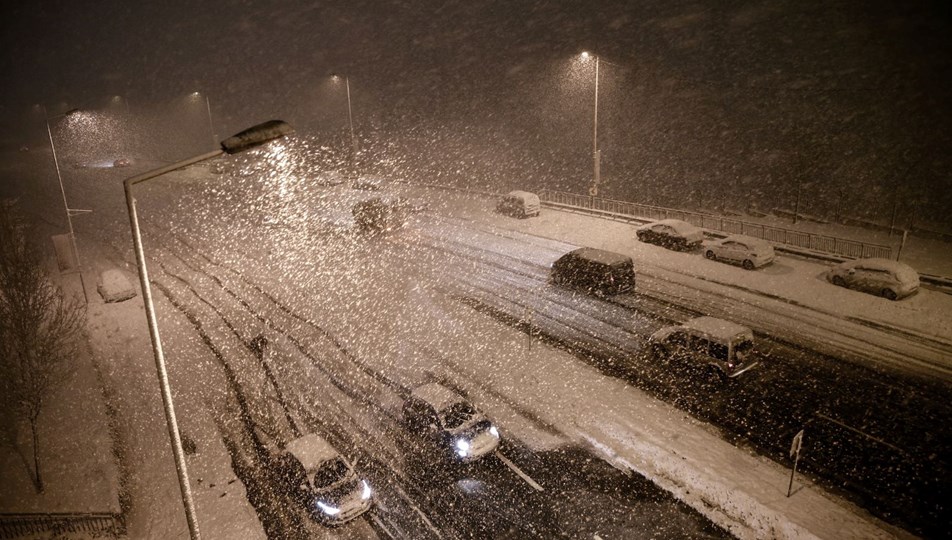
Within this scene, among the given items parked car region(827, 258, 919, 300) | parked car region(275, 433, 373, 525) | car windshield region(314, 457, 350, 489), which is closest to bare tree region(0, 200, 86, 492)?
parked car region(275, 433, 373, 525)

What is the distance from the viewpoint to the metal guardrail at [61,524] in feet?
34.1

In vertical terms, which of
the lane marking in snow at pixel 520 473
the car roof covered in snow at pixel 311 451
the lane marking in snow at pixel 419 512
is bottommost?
the lane marking in snow at pixel 419 512

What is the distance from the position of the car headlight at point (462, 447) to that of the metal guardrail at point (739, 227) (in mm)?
17581

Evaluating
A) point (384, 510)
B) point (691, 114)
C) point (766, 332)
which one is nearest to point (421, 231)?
point (766, 332)

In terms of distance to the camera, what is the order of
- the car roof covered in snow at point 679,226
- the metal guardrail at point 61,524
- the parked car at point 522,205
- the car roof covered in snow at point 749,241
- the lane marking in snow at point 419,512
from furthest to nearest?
the parked car at point 522,205
the car roof covered in snow at point 679,226
the car roof covered in snow at point 749,241
the metal guardrail at point 61,524
the lane marking in snow at point 419,512

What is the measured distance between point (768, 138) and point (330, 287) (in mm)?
34156

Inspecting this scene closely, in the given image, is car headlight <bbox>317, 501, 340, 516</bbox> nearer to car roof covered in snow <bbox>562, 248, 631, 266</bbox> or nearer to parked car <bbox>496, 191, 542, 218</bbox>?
car roof covered in snow <bbox>562, 248, 631, 266</bbox>

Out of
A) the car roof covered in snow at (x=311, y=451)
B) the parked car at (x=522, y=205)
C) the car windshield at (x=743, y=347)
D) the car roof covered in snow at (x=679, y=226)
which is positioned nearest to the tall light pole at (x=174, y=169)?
the car roof covered in snow at (x=311, y=451)

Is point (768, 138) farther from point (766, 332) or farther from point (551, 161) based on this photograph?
point (766, 332)

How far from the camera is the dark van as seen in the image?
61.1ft

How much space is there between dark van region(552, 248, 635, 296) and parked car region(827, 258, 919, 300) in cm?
706

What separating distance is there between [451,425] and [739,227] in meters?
19.6

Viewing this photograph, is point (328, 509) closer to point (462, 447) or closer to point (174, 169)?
point (462, 447)

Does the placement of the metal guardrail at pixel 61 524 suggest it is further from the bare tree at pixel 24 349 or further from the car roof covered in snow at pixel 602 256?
the car roof covered in snow at pixel 602 256
